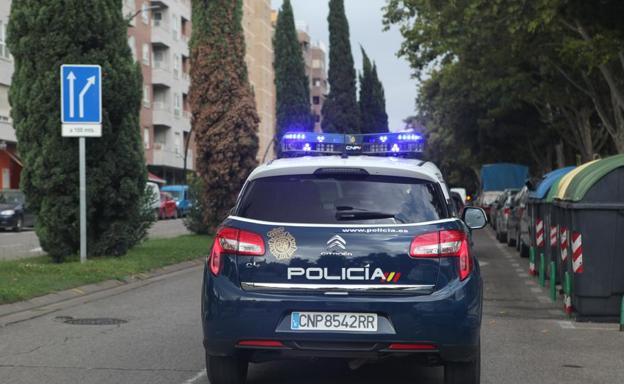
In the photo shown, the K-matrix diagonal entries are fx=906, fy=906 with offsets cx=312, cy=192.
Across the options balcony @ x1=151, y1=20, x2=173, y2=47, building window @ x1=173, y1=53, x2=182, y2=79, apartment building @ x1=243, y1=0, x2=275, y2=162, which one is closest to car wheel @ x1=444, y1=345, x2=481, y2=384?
balcony @ x1=151, y1=20, x2=173, y2=47

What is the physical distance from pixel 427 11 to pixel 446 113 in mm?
21798

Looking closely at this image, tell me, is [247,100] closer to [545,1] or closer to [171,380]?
[545,1]

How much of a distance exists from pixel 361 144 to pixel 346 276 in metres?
7.12

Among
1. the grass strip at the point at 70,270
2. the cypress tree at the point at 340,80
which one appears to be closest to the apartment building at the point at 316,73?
the cypress tree at the point at 340,80

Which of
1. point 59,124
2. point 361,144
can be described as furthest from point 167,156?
point 361,144

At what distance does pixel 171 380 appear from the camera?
687 centimetres

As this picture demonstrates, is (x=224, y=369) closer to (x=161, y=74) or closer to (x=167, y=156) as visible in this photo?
(x=161, y=74)

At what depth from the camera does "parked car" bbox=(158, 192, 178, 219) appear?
5061 centimetres

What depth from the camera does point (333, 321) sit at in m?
5.72

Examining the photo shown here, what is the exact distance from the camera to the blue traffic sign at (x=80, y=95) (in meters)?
14.1

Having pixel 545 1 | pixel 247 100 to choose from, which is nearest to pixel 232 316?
pixel 545 1

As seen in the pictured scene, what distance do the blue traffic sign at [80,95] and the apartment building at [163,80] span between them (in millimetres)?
46900

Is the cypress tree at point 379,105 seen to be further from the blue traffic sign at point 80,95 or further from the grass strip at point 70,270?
the blue traffic sign at point 80,95

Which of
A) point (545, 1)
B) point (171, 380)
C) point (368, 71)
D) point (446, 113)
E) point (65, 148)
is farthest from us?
point (368, 71)
